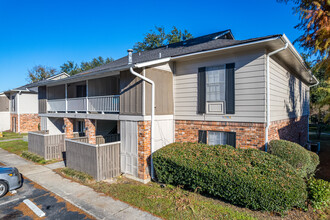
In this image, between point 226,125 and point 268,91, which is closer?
point 268,91

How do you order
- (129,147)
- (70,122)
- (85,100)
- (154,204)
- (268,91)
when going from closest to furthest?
1. (154,204)
2. (268,91)
3. (129,147)
4. (85,100)
5. (70,122)

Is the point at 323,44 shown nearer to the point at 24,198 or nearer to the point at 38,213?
the point at 38,213

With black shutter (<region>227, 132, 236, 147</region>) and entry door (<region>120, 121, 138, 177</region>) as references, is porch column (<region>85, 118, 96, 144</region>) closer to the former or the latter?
entry door (<region>120, 121, 138, 177</region>)

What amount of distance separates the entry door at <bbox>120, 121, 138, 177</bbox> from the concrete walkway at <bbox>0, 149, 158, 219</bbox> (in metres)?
1.84

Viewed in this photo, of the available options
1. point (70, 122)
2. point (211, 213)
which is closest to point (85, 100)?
point (70, 122)

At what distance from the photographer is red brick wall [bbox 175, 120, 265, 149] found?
24.1 feet

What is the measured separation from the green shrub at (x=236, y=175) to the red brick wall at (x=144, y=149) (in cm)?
57

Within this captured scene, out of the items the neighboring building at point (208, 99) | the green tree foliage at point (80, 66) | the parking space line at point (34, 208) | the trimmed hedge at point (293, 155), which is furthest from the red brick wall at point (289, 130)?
the green tree foliage at point (80, 66)

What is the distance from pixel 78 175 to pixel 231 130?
21.7 ft

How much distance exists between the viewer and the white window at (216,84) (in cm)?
820

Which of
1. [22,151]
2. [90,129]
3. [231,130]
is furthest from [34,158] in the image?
[231,130]

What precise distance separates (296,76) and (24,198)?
46.8 feet

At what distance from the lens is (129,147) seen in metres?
8.73

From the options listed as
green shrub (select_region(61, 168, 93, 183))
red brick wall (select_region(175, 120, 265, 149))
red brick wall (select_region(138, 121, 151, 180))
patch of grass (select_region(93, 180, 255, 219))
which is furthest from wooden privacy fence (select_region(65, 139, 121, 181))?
red brick wall (select_region(175, 120, 265, 149))
